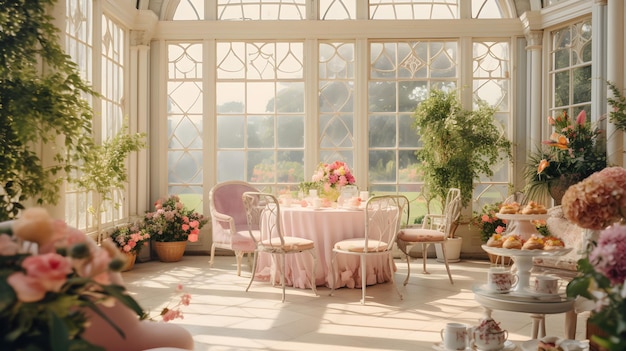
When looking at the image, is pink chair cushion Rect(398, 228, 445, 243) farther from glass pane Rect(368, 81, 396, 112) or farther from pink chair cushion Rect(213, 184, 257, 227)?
glass pane Rect(368, 81, 396, 112)

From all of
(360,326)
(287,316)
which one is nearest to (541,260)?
(360,326)

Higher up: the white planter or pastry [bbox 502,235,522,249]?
pastry [bbox 502,235,522,249]

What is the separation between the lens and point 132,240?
659 cm

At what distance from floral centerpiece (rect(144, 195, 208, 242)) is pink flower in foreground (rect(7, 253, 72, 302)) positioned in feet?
20.3

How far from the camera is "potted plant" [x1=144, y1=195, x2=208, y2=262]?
723 centimetres

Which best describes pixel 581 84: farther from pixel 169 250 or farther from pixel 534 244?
pixel 169 250

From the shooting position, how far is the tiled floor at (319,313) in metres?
3.94

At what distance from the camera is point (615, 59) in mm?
6031

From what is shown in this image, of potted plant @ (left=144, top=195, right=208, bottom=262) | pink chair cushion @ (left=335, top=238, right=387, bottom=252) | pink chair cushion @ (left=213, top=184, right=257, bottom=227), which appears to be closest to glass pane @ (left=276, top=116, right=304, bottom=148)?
pink chair cushion @ (left=213, top=184, right=257, bottom=227)

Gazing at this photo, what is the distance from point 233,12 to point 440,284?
14.4 feet

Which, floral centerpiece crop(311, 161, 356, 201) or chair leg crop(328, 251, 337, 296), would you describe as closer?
chair leg crop(328, 251, 337, 296)

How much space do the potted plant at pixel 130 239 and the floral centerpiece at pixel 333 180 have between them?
2087 mm

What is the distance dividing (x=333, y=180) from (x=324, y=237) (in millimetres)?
712

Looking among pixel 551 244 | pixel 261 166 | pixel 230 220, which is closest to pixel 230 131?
pixel 261 166
